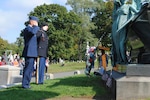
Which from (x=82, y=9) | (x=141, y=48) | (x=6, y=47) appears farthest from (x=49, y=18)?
(x=141, y=48)

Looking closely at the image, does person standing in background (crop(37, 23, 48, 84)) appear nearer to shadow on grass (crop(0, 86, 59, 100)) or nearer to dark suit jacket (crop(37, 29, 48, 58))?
dark suit jacket (crop(37, 29, 48, 58))

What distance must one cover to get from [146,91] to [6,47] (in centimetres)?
10835

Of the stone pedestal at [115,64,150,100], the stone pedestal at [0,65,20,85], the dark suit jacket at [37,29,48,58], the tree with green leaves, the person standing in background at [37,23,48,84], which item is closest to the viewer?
the stone pedestal at [115,64,150,100]

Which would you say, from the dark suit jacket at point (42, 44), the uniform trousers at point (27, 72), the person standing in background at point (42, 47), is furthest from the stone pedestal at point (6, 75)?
the uniform trousers at point (27, 72)

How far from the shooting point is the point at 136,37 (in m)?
9.37

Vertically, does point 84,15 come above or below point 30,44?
above

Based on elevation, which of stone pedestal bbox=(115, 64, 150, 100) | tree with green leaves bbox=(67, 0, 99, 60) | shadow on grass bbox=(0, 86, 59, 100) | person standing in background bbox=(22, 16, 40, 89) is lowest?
shadow on grass bbox=(0, 86, 59, 100)

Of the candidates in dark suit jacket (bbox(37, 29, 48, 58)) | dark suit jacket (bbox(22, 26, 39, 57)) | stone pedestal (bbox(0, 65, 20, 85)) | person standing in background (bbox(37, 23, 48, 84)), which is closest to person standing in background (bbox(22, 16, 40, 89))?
dark suit jacket (bbox(22, 26, 39, 57))

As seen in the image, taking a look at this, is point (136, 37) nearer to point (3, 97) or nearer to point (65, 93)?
point (65, 93)

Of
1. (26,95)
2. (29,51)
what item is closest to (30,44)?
(29,51)

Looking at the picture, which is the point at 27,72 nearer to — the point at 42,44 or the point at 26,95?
the point at 42,44

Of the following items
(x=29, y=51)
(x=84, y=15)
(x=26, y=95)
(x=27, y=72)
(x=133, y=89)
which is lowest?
(x=26, y=95)

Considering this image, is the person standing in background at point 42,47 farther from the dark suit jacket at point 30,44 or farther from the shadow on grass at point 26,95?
the shadow on grass at point 26,95

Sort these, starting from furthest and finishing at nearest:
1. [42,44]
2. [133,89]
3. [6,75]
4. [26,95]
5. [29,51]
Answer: [6,75]
[42,44]
[29,51]
[26,95]
[133,89]
